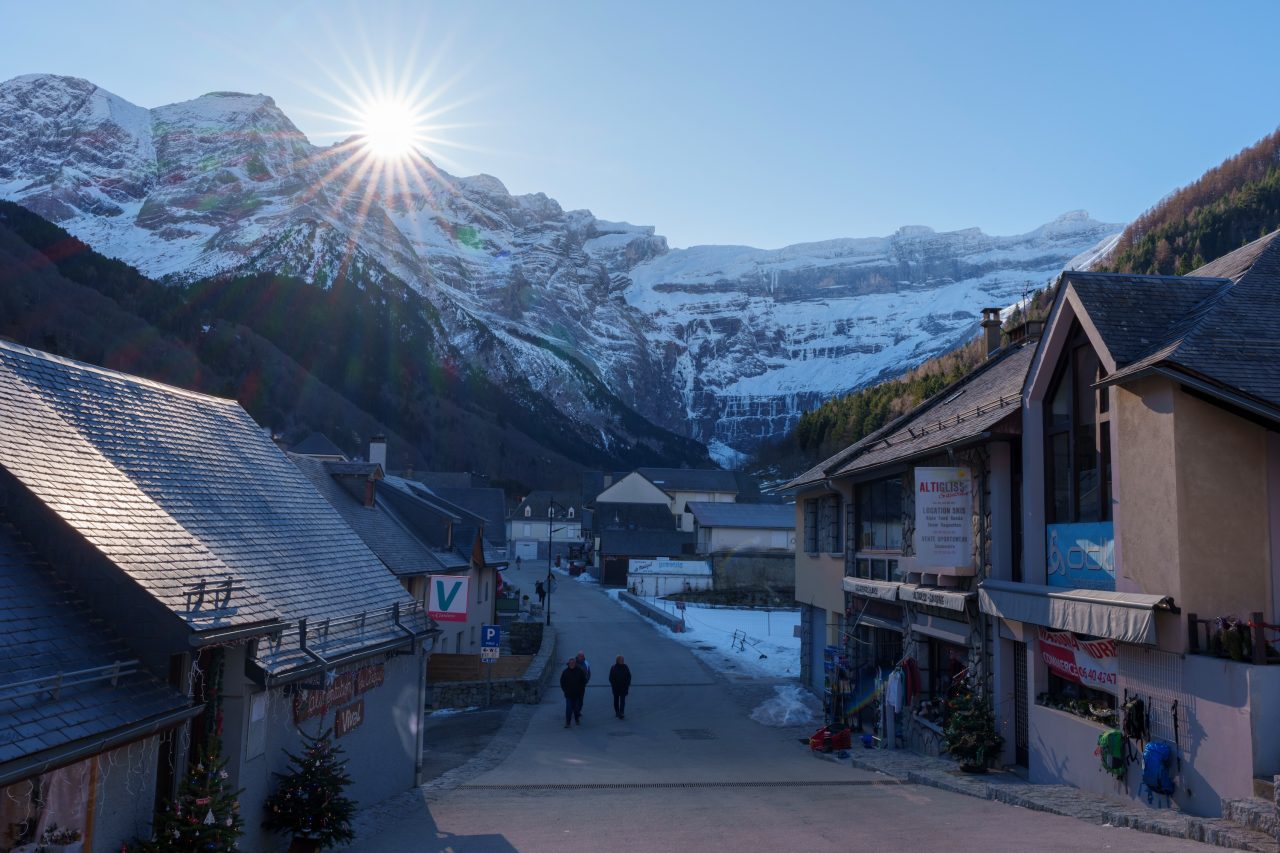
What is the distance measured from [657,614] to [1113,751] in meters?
34.3

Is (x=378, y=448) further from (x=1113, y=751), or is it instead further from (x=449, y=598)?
(x=1113, y=751)

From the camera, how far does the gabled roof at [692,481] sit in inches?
4119

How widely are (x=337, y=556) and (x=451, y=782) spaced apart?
409 cm

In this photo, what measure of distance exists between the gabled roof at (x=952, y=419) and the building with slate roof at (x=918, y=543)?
0.05 m

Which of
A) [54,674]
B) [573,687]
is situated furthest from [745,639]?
[54,674]

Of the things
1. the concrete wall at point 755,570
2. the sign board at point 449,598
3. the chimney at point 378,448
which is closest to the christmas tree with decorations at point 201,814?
the sign board at point 449,598

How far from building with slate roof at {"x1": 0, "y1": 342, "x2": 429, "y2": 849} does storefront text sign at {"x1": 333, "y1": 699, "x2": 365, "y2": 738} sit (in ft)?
0.12

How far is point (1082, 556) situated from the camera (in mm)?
13297

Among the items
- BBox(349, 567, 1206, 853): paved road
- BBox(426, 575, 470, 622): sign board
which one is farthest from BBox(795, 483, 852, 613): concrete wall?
BBox(426, 575, 470, 622): sign board

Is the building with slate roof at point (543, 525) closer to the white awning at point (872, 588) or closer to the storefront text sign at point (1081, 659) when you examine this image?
the white awning at point (872, 588)

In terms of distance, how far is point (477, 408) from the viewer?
164 m

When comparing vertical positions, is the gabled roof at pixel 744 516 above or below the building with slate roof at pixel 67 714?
above

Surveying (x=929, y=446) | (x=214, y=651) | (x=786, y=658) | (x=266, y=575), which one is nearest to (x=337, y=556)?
(x=266, y=575)

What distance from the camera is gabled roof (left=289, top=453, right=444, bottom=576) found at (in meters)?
26.6
